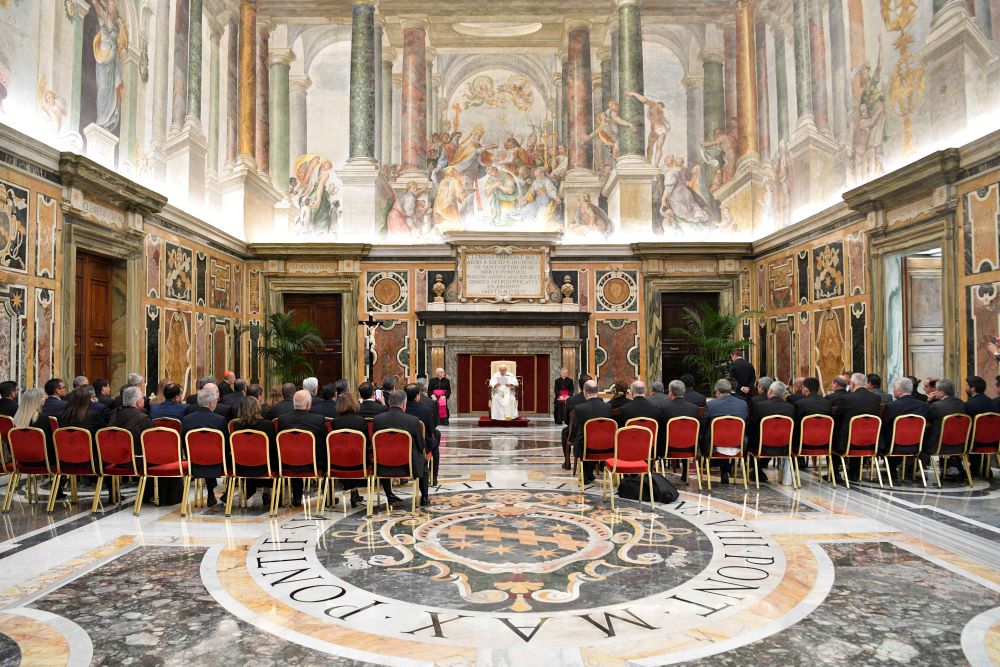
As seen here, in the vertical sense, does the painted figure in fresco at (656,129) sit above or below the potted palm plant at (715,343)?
above

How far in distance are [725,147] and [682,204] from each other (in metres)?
1.83

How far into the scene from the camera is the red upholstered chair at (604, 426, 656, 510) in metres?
6.45

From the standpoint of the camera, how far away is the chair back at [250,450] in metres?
6.09

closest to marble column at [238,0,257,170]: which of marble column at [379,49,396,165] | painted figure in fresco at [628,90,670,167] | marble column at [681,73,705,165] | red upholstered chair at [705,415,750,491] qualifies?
marble column at [379,49,396,165]

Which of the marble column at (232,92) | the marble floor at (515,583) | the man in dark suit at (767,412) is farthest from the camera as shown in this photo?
the marble column at (232,92)

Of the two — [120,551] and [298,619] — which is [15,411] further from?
[298,619]

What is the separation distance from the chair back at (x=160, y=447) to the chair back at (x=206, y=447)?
19cm

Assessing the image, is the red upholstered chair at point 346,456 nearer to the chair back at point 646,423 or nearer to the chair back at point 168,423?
the chair back at point 168,423

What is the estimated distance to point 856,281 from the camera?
38.6 ft

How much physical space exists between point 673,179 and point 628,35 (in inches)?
145

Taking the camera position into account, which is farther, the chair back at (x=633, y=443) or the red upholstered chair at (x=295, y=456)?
the chair back at (x=633, y=443)

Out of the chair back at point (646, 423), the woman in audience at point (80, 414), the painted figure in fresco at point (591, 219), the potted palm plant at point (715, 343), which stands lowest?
the chair back at point (646, 423)

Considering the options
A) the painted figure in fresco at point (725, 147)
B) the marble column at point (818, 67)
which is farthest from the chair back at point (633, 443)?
the painted figure in fresco at point (725, 147)

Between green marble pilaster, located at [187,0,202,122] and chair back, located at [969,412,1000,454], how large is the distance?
1388cm
